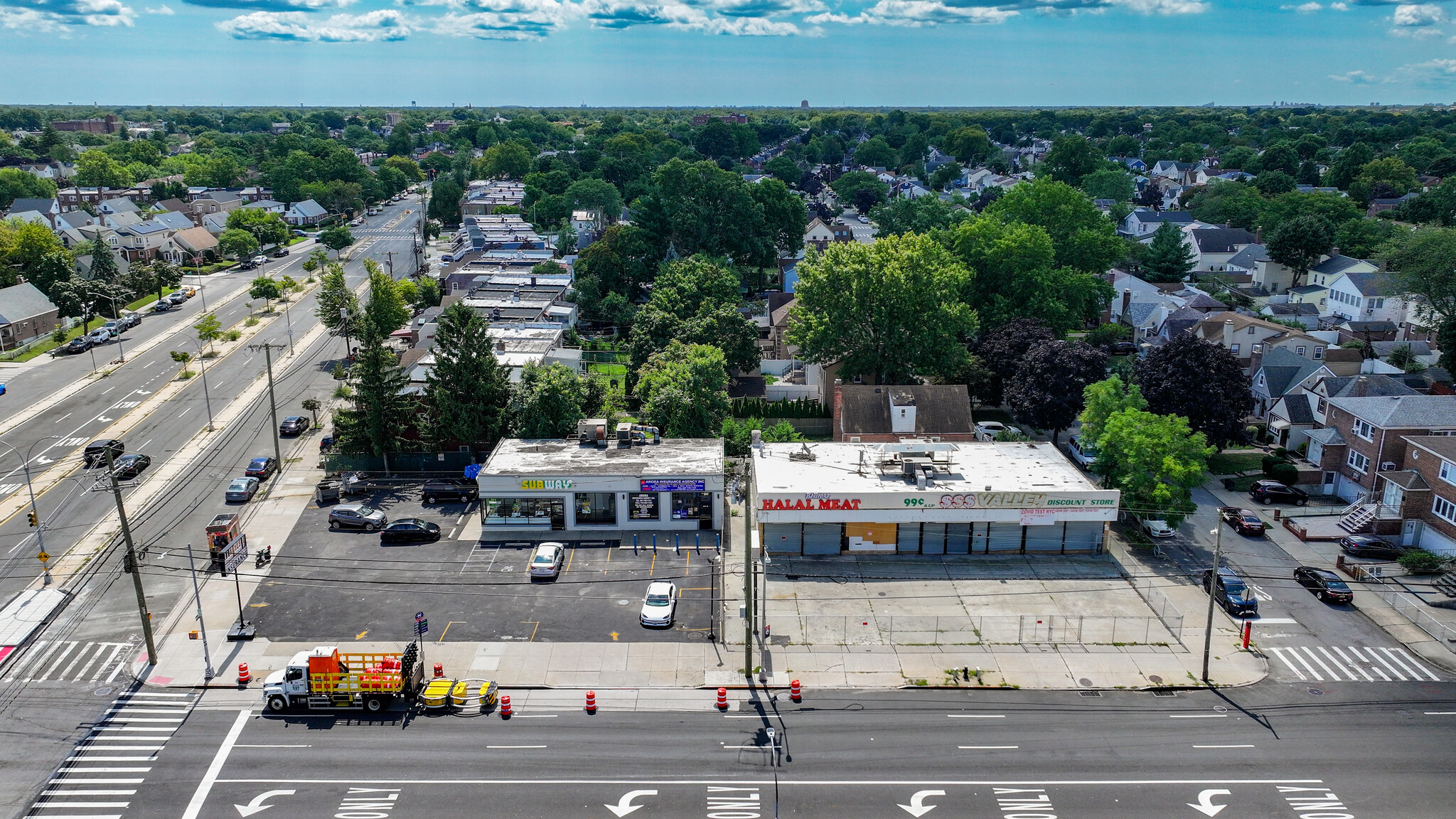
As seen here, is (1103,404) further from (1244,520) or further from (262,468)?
(262,468)

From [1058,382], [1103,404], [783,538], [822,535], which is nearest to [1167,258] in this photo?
[1058,382]

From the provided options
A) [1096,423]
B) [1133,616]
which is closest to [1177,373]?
[1096,423]

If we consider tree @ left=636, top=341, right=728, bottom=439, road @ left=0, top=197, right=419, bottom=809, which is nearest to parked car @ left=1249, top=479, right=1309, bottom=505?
tree @ left=636, top=341, right=728, bottom=439

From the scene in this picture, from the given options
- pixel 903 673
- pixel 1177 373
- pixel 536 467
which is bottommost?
pixel 903 673

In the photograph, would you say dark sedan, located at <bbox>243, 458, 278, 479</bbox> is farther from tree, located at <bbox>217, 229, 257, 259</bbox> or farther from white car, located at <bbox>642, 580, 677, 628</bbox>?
tree, located at <bbox>217, 229, 257, 259</bbox>

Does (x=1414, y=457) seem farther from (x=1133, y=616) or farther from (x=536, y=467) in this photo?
(x=536, y=467)

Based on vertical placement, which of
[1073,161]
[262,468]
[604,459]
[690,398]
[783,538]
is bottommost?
[783,538]

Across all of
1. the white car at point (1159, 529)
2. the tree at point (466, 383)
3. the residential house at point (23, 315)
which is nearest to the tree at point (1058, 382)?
the white car at point (1159, 529)
